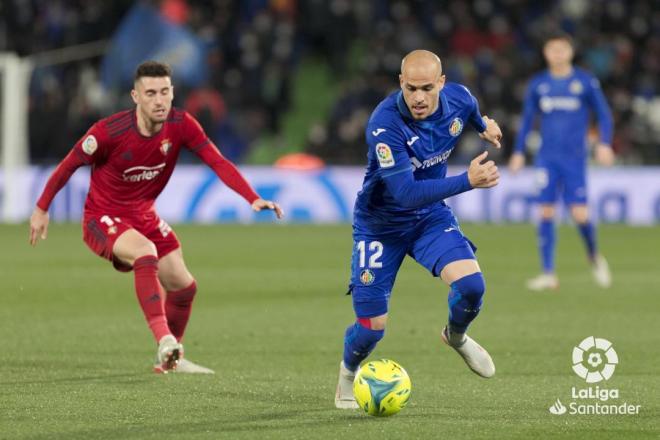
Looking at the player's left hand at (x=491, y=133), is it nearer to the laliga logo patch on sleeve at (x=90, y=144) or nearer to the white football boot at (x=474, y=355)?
the white football boot at (x=474, y=355)

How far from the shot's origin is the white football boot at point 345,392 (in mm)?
7008

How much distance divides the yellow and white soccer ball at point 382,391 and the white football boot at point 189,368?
1.76m

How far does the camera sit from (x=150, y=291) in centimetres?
808

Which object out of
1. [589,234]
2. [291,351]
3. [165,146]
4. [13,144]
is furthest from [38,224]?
[13,144]

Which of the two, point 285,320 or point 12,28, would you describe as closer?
point 285,320

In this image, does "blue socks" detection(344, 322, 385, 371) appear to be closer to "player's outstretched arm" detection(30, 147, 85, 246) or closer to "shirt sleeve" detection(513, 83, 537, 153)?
"player's outstretched arm" detection(30, 147, 85, 246)

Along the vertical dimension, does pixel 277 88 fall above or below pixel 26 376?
above

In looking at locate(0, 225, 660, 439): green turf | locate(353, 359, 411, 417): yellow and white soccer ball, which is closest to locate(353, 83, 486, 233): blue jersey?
locate(353, 359, 411, 417): yellow and white soccer ball

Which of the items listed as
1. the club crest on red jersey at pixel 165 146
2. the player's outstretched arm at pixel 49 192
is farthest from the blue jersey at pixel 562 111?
the player's outstretched arm at pixel 49 192

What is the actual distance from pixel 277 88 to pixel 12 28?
5.17 m

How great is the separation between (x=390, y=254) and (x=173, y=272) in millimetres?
1917

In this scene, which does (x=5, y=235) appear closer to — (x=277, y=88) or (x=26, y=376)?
(x=277, y=88)

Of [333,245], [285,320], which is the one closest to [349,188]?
[333,245]

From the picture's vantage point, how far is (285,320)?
35.8 ft
